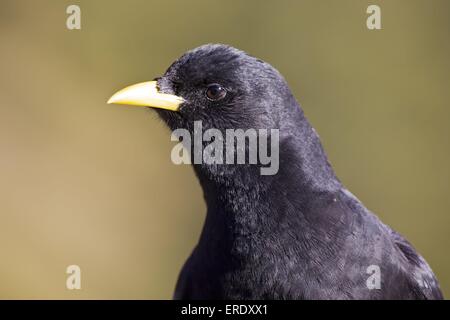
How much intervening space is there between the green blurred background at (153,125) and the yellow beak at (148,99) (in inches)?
166

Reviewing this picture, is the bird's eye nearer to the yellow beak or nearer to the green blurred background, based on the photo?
the yellow beak

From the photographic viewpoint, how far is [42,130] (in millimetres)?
9633

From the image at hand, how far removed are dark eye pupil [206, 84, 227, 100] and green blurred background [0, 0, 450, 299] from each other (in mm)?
4264

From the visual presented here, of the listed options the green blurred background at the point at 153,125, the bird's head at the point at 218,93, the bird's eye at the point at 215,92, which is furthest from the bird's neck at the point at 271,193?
the green blurred background at the point at 153,125

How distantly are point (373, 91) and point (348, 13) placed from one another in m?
0.85

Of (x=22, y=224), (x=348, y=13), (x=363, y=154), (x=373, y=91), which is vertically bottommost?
(x=22, y=224)

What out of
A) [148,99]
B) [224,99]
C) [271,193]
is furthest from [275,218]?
[148,99]

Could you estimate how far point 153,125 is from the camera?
9.78m

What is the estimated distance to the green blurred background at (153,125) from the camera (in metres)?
9.16

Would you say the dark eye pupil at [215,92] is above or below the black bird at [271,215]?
above

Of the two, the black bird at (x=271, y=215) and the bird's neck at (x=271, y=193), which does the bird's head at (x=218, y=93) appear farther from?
the bird's neck at (x=271, y=193)

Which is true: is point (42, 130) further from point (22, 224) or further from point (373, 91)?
point (373, 91)
